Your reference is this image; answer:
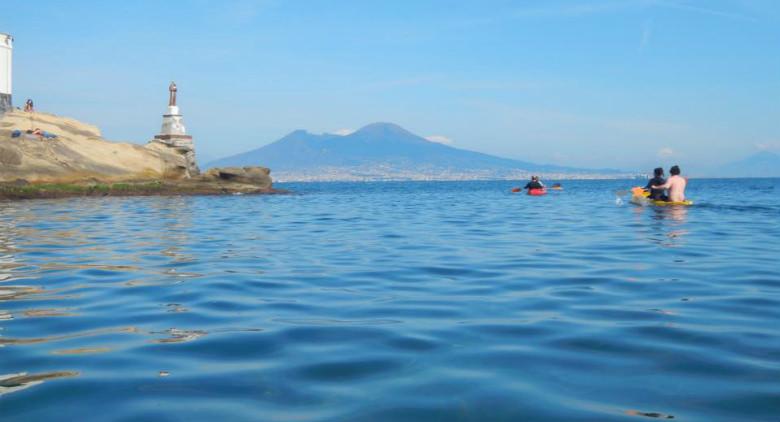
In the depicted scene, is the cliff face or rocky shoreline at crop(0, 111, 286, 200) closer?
rocky shoreline at crop(0, 111, 286, 200)

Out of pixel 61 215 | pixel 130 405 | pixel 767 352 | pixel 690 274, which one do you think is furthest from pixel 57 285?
pixel 61 215

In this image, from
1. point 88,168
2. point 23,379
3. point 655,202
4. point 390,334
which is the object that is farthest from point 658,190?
point 88,168

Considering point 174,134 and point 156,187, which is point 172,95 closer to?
point 174,134

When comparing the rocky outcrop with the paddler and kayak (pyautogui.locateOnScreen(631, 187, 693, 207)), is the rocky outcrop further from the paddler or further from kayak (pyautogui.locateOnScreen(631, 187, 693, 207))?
the paddler

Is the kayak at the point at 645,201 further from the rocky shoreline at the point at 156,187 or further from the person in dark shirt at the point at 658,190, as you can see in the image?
the rocky shoreline at the point at 156,187

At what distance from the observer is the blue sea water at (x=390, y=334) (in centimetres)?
396

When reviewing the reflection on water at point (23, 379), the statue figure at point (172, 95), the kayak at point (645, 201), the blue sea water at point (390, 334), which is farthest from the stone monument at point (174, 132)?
the reflection on water at point (23, 379)

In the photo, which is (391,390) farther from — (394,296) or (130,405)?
(394,296)

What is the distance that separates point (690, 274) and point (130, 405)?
8.04 metres

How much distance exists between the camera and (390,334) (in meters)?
5.75

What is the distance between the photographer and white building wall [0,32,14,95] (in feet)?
167

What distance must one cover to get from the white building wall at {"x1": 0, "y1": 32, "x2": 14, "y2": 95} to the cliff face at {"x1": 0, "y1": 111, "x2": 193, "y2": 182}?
3.68m

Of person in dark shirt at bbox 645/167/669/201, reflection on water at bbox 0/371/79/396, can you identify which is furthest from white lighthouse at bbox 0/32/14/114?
reflection on water at bbox 0/371/79/396

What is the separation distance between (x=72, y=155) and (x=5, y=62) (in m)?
12.7
